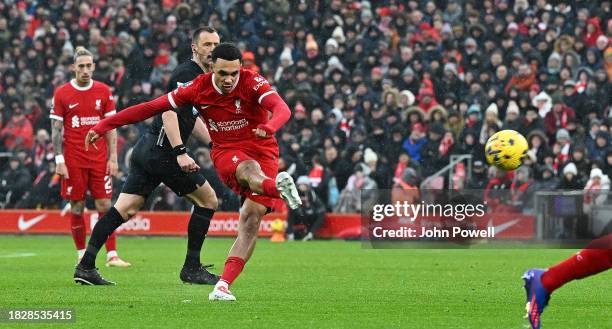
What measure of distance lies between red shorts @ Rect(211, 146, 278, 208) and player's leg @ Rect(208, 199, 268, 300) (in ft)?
0.23

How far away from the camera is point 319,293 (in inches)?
434

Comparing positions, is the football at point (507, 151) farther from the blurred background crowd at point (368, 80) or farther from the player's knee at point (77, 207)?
the blurred background crowd at point (368, 80)

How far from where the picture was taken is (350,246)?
20.5 meters

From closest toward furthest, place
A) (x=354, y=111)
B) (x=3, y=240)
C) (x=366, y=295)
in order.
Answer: (x=366, y=295) < (x=3, y=240) < (x=354, y=111)

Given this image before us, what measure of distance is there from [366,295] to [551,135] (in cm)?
1290

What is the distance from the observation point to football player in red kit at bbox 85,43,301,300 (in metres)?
10.1

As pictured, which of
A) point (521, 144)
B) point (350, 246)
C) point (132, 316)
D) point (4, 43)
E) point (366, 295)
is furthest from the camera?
point (4, 43)

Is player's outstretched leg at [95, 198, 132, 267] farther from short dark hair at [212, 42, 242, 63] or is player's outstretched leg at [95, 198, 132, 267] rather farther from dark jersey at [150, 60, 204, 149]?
short dark hair at [212, 42, 242, 63]

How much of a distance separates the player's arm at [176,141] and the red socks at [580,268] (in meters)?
4.20

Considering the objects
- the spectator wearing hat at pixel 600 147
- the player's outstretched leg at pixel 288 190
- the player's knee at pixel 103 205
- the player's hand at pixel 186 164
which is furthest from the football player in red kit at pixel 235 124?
the spectator wearing hat at pixel 600 147

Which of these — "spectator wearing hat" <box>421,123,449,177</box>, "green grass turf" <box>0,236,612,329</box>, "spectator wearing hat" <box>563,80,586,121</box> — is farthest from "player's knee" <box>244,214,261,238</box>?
"spectator wearing hat" <box>563,80,586,121</box>

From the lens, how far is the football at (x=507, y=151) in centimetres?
1237

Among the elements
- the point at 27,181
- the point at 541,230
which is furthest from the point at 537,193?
the point at 27,181

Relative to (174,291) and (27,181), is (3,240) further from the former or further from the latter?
(174,291)
